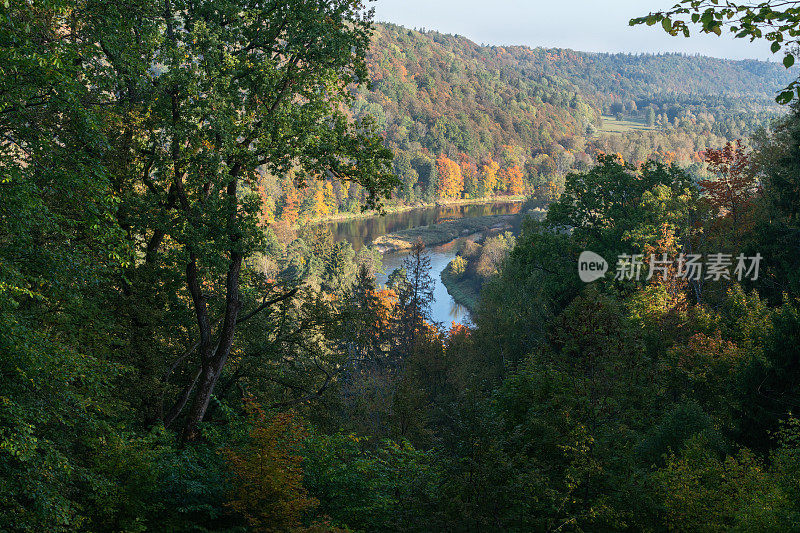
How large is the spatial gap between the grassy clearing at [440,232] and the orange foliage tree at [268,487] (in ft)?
261

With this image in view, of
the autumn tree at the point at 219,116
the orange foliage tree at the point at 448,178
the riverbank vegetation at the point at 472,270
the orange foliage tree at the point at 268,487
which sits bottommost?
the riverbank vegetation at the point at 472,270

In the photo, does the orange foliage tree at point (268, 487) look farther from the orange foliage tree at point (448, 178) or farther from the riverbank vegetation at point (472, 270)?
the orange foliage tree at point (448, 178)

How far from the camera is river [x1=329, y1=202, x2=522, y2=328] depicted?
6575 cm

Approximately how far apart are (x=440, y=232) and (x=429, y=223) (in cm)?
917

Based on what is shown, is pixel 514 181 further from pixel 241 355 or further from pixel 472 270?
pixel 241 355

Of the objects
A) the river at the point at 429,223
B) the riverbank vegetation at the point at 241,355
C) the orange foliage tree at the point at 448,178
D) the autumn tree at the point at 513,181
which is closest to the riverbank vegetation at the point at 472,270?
the river at the point at 429,223

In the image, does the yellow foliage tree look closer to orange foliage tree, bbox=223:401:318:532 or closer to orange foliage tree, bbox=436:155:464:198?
orange foliage tree, bbox=436:155:464:198

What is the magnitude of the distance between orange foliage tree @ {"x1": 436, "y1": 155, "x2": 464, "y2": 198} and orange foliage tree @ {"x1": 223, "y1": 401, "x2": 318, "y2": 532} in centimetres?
12772

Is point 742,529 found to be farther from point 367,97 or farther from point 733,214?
point 367,97

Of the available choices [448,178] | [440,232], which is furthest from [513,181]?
[440,232]

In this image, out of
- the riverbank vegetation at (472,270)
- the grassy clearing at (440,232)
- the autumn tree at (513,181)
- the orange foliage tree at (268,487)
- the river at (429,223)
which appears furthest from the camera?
the autumn tree at (513,181)

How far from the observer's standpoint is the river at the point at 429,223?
65.8 m

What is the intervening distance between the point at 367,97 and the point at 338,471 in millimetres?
159497

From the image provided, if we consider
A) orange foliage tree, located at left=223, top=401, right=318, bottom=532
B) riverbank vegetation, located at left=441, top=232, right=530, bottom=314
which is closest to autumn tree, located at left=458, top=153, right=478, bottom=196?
riverbank vegetation, located at left=441, top=232, right=530, bottom=314
